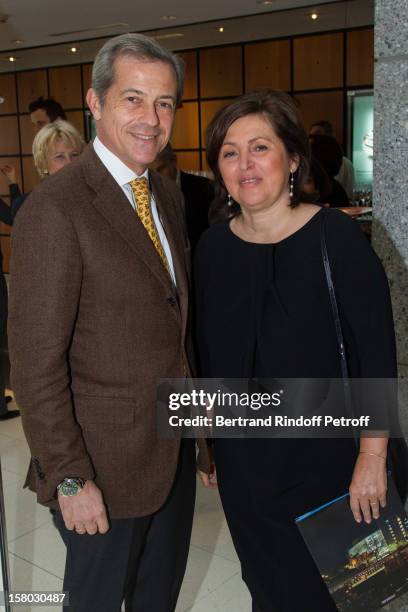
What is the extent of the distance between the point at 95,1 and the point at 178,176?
4.27 meters

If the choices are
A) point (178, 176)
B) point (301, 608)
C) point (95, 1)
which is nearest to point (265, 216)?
point (301, 608)

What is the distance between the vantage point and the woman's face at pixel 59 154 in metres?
3.30

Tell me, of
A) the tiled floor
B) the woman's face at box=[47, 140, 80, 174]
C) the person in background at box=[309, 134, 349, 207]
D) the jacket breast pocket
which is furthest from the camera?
the person in background at box=[309, 134, 349, 207]

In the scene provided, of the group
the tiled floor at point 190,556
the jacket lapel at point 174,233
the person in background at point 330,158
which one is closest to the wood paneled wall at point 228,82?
the person in background at point 330,158

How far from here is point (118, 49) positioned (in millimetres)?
1549

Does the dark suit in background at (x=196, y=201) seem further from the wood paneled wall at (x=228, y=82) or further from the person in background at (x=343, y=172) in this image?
the wood paneled wall at (x=228, y=82)

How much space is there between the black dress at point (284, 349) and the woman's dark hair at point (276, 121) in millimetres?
169

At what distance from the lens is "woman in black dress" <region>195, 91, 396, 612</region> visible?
1602mm

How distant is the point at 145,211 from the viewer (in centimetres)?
165

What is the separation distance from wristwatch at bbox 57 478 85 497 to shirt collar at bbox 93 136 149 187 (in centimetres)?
71

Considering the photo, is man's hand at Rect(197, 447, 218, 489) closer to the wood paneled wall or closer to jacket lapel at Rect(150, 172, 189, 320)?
jacket lapel at Rect(150, 172, 189, 320)

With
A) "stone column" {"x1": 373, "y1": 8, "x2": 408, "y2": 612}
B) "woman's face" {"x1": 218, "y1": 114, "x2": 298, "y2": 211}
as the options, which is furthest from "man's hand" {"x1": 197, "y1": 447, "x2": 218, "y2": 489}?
"woman's face" {"x1": 218, "y1": 114, "x2": 298, "y2": 211}

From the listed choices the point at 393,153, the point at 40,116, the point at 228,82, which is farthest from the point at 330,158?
the point at 228,82

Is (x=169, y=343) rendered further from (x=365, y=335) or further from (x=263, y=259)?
(x=365, y=335)
